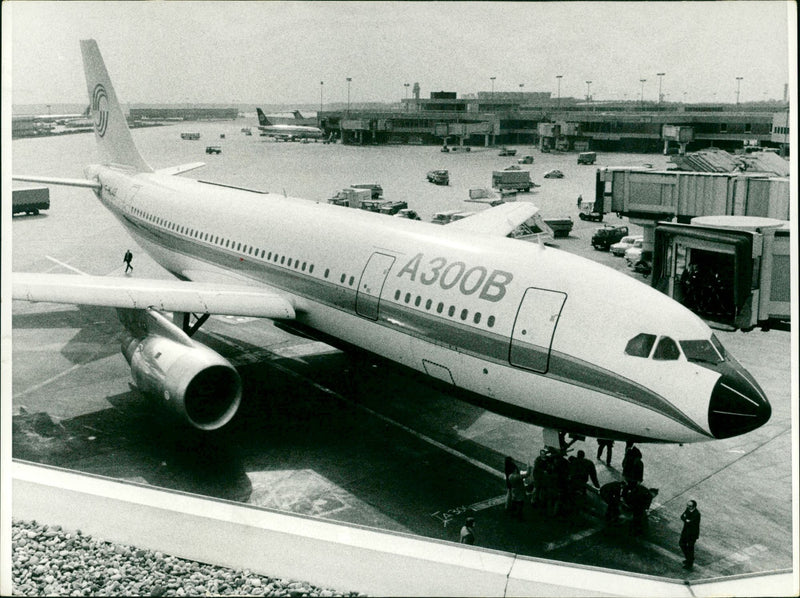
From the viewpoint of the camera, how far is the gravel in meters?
10.2

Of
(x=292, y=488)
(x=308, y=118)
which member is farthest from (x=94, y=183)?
(x=308, y=118)

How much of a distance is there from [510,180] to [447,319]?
51137 millimetres

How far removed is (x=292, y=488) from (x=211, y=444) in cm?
313

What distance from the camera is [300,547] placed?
33.6 feet

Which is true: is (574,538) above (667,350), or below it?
below

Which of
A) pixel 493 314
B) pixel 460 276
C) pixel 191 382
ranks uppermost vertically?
pixel 460 276

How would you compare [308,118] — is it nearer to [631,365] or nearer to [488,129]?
[488,129]

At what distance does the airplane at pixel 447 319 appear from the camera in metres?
12.3

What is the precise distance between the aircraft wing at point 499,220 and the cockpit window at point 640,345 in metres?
12.3

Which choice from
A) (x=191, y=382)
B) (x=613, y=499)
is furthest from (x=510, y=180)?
(x=613, y=499)

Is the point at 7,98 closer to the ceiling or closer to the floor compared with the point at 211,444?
closer to the ceiling

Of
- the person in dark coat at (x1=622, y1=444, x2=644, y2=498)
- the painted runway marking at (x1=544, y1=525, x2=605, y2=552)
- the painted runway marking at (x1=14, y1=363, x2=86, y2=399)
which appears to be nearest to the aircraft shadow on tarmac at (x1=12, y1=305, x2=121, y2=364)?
the painted runway marking at (x1=14, y1=363, x2=86, y2=399)

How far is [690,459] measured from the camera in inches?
658

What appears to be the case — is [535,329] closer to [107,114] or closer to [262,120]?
[107,114]
